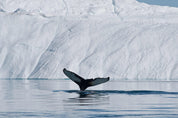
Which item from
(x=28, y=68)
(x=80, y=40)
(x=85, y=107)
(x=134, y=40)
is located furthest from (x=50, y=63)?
(x=85, y=107)

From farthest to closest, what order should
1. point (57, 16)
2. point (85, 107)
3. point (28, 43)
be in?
point (57, 16)
point (28, 43)
point (85, 107)

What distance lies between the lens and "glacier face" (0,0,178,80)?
6575 centimetres

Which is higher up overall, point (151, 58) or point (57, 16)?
point (57, 16)

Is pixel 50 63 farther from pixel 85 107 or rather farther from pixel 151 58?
pixel 85 107

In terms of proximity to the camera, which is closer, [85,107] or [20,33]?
[85,107]

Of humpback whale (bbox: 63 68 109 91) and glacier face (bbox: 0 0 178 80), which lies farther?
glacier face (bbox: 0 0 178 80)

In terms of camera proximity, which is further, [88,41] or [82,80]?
[88,41]

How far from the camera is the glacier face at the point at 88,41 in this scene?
2589 inches

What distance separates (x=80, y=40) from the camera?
241 feet

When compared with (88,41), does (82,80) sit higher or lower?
higher

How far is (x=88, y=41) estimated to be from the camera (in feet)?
241

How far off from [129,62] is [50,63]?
10635 mm

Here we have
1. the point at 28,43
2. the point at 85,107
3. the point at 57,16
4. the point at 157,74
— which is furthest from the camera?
the point at 57,16

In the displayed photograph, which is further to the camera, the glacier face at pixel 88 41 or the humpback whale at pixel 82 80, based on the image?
the glacier face at pixel 88 41
